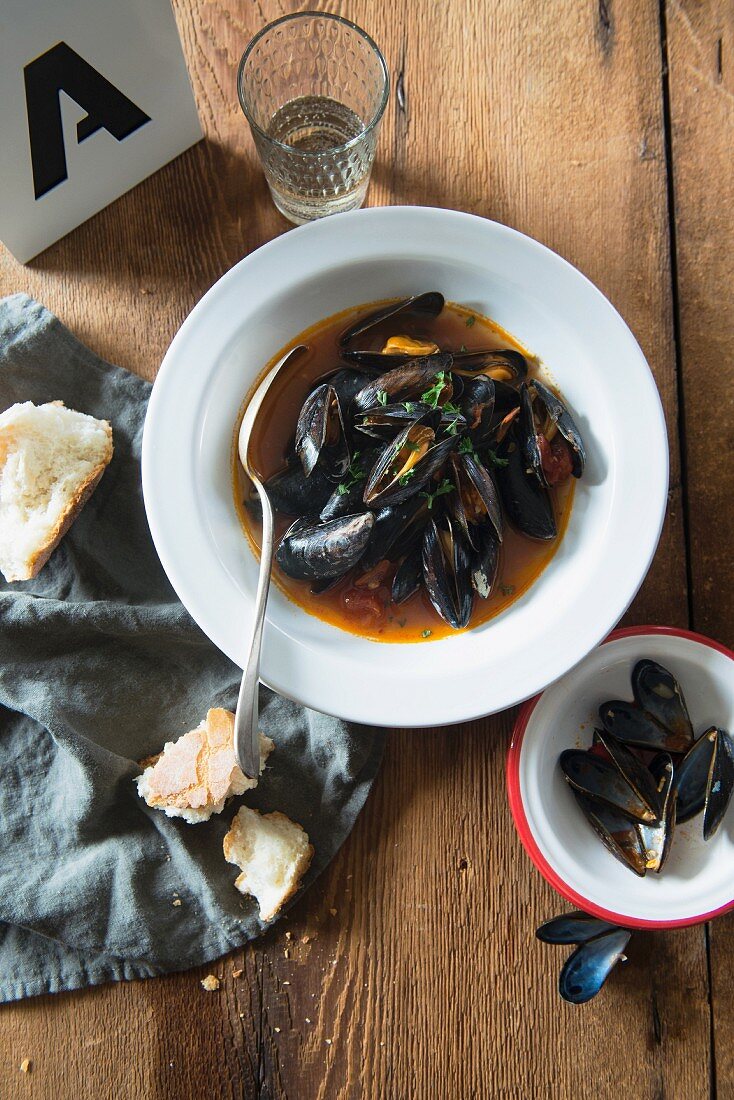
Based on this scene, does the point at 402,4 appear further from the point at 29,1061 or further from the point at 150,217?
the point at 29,1061

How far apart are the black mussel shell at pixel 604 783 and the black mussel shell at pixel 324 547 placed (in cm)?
66

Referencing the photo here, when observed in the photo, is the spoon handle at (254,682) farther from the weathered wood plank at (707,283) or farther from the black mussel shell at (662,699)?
the weathered wood plank at (707,283)

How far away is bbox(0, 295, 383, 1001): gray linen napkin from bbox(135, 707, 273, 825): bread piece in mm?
74

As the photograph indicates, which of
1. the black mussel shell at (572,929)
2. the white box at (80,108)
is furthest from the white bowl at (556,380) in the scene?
the black mussel shell at (572,929)

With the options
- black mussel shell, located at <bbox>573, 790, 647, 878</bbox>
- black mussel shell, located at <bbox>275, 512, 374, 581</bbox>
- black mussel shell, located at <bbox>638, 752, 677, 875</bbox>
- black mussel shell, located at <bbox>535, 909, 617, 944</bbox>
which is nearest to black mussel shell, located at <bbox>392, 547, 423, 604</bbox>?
black mussel shell, located at <bbox>275, 512, 374, 581</bbox>

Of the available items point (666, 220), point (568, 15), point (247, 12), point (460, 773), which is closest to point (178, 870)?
point (460, 773)

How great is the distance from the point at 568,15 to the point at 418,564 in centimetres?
143

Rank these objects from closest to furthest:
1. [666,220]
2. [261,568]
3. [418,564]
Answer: [261,568] → [418,564] → [666,220]

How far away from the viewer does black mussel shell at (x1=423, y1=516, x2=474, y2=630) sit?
5.85 ft

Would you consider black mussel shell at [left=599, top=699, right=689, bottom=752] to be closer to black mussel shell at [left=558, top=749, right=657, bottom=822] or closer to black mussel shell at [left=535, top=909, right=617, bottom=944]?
black mussel shell at [left=558, top=749, right=657, bottom=822]

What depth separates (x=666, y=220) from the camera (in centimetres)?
203

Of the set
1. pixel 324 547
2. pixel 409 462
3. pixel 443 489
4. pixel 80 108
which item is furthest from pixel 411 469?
pixel 80 108

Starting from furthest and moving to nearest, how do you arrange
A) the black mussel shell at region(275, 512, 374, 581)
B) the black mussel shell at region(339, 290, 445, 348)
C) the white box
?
the black mussel shell at region(339, 290, 445, 348)
the black mussel shell at region(275, 512, 374, 581)
the white box

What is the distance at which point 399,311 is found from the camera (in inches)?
71.7
